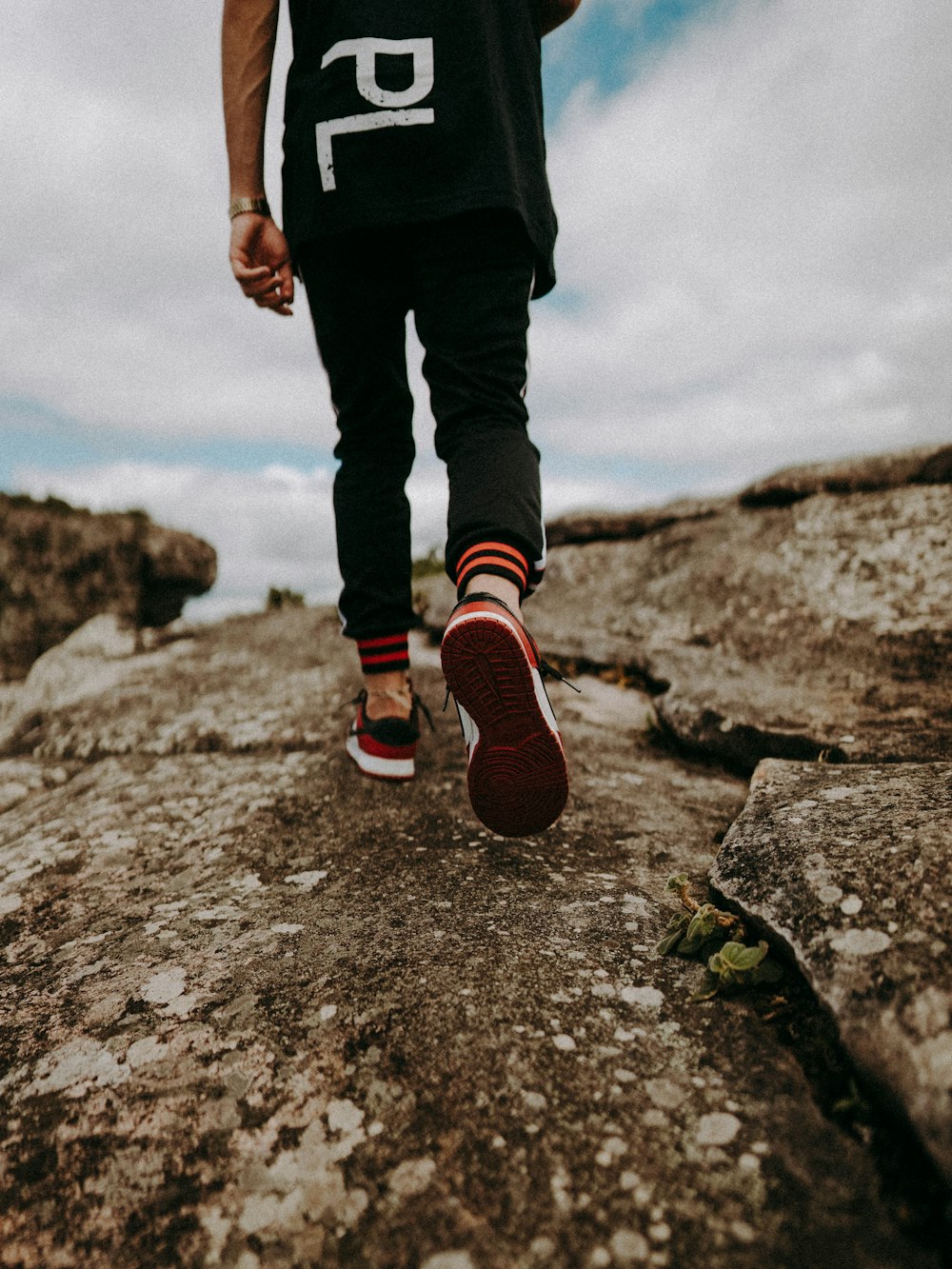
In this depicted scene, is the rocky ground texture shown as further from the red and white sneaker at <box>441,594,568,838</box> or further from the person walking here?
the person walking

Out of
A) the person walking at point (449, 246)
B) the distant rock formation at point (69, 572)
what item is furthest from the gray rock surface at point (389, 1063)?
the distant rock formation at point (69, 572)

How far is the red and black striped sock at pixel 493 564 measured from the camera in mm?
1646

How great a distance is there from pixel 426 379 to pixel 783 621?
6.98 ft

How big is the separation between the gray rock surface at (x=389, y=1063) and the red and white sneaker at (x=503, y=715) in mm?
200

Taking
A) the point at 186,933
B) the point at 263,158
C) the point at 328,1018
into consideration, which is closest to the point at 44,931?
the point at 186,933

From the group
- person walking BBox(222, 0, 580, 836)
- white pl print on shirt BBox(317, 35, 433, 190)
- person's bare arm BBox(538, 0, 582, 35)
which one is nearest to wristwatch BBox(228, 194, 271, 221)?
person walking BBox(222, 0, 580, 836)

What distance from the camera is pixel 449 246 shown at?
1.82 meters

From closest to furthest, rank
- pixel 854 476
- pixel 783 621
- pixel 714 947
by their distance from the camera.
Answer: pixel 714 947
pixel 783 621
pixel 854 476

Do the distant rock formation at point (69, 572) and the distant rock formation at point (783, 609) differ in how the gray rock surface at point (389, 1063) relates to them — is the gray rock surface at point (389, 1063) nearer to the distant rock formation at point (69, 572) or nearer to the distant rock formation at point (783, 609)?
the distant rock formation at point (783, 609)

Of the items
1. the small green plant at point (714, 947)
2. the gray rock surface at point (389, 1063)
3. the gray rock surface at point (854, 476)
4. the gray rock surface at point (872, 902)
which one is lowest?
the gray rock surface at point (389, 1063)

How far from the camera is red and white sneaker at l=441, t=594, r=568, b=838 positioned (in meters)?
1.49

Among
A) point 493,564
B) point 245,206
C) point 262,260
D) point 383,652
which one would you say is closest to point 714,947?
point 493,564

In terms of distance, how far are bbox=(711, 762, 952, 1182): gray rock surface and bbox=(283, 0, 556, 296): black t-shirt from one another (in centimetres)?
149

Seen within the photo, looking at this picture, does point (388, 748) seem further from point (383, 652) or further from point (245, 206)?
point (245, 206)
